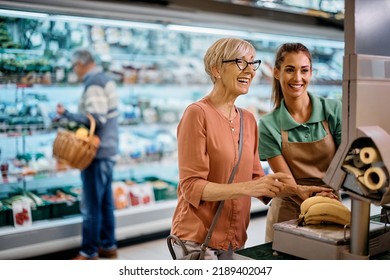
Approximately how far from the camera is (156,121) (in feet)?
17.5

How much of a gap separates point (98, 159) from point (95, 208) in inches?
17.1

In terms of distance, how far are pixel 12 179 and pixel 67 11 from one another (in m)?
1.50

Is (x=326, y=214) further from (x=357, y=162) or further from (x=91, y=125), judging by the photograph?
(x=91, y=125)

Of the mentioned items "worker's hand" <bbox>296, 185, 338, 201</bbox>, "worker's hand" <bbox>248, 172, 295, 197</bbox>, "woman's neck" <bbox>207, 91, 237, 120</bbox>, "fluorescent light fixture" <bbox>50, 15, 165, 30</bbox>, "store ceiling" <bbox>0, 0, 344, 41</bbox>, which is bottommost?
"worker's hand" <bbox>296, 185, 338, 201</bbox>

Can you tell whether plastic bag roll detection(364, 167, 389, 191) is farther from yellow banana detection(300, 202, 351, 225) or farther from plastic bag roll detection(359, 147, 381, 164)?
yellow banana detection(300, 202, 351, 225)

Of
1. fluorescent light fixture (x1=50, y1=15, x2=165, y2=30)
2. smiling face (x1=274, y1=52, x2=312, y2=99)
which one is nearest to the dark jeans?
fluorescent light fixture (x1=50, y1=15, x2=165, y2=30)

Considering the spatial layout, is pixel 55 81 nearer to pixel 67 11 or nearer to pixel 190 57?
pixel 67 11

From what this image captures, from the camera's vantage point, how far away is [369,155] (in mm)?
1592

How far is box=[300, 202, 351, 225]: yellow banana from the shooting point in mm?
1921

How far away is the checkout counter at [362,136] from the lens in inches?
62.7

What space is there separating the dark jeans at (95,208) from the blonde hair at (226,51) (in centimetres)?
259

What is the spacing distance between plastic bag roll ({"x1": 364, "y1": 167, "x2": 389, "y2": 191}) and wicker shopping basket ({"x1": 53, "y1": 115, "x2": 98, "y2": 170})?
3145 mm

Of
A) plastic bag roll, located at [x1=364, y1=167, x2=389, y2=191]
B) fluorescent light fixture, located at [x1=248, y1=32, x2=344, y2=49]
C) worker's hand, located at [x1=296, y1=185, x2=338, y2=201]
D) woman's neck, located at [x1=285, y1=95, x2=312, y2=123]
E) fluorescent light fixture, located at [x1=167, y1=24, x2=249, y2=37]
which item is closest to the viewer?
plastic bag roll, located at [x1=364, y1=167, x2=389, y2=191]
